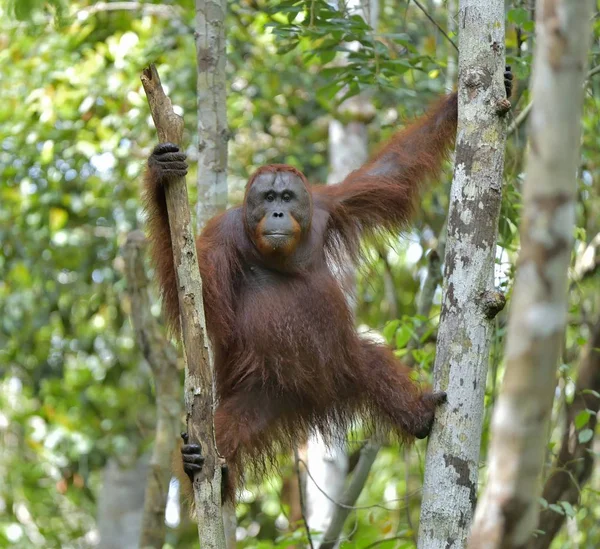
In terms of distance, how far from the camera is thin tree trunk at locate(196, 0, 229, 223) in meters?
5.06

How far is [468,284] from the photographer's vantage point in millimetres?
3557

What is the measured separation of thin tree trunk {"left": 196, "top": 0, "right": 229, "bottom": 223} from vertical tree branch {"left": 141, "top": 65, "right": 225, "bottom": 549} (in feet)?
Answer: 5.32

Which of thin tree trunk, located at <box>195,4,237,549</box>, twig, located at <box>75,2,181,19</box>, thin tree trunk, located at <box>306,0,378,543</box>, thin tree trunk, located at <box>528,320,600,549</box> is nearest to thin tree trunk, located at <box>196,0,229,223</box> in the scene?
thin tree trunk, located at <box>195,4,237,549</box>

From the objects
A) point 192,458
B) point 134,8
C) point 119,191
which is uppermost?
point 134,8

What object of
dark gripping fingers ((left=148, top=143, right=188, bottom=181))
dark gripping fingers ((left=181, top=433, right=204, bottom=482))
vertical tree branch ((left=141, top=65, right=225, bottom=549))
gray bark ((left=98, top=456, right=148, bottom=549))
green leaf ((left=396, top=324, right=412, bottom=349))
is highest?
dark gripping fingers ((left=148, top=143, right=188, bottom=181))

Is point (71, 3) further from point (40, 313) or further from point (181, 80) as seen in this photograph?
point (40, 313)

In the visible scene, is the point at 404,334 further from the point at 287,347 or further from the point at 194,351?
the point at 194,351

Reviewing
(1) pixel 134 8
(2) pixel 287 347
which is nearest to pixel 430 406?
(2) pixel 287 347

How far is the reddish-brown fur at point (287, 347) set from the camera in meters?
4.41

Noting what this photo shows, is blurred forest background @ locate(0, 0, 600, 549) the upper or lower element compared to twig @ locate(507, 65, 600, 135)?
lower

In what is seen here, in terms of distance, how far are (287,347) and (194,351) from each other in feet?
3.96

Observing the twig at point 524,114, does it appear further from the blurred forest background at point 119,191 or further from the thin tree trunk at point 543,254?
the thin tree trunk at point 543,254

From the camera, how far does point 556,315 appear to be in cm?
186

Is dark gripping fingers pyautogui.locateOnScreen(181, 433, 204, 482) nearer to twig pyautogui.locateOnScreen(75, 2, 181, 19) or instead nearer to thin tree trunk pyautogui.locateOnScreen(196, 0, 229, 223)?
thin tree trunk pyautogui.locateOnScreen(196, 0, 229, 223)
